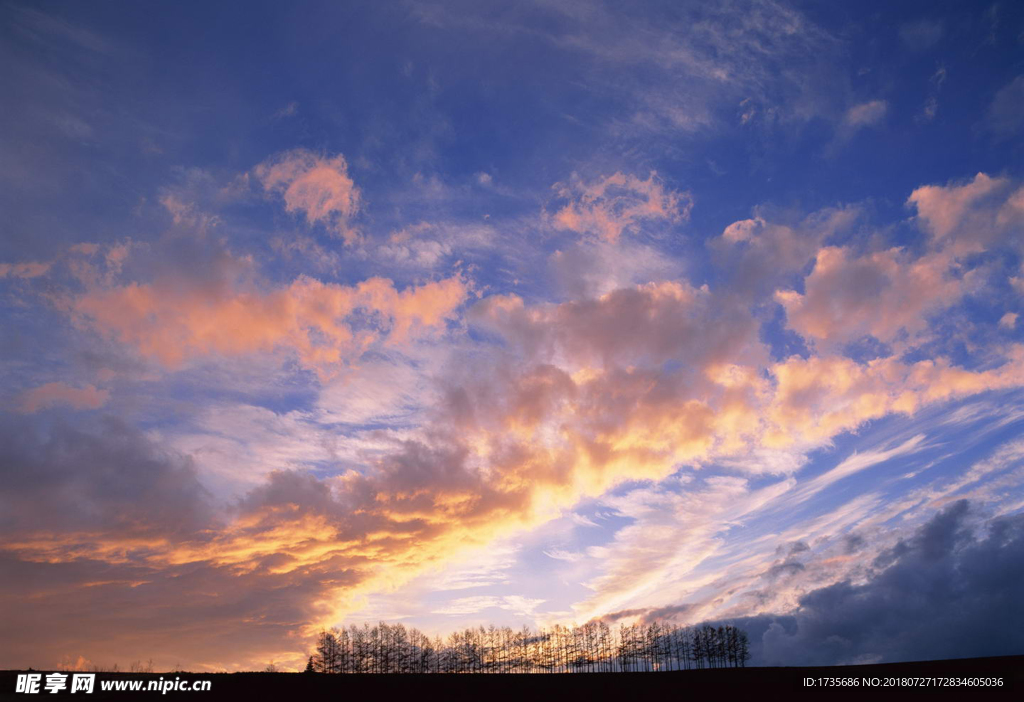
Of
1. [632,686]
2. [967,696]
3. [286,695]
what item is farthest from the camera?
[632,686]

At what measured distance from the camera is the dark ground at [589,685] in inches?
2869

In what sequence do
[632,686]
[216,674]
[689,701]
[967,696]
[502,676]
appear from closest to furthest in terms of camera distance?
[967,696], [689,701], [632,686], [216,674], [502,676]

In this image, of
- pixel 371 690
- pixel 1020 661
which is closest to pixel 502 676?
pixel 371 690

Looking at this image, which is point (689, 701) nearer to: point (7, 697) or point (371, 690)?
point (371, 690)

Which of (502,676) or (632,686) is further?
(502,676)

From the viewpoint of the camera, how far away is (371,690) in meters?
94.6

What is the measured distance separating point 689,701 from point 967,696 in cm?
3069

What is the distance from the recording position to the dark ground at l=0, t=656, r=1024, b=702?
72875 mm

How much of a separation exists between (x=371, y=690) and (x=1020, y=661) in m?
119

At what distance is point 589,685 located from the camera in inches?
3890

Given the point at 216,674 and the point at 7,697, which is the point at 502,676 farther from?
the point at 7,697

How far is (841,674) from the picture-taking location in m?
105

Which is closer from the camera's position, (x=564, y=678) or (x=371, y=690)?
(x=371, y=690)

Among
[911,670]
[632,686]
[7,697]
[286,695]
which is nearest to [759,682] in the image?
[632,686]
